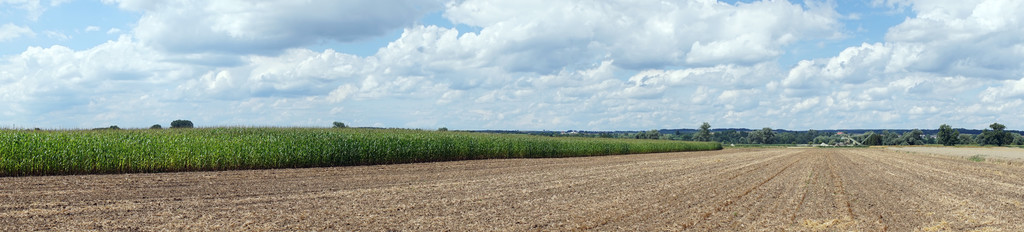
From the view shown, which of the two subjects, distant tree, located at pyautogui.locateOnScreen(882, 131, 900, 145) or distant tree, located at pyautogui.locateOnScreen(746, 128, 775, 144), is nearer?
distant tree, located at pyautogui.locateOnScreen(882, 131, 900, 145)

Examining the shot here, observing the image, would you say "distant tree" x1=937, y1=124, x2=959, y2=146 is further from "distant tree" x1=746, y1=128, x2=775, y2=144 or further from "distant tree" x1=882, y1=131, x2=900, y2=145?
"distant tree" x1=746, y1=128, x2=775, y2=144

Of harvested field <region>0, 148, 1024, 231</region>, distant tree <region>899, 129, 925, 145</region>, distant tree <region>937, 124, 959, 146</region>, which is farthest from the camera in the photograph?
distant tree <region>899, 129, 925, 145</region>

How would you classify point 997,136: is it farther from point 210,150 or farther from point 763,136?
point 210,150

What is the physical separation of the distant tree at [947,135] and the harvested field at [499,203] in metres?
151

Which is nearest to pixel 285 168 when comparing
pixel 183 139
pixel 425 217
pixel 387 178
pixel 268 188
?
pixel 183 139

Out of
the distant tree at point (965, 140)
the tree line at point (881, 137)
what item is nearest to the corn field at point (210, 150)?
the tree line at point (881, 137)

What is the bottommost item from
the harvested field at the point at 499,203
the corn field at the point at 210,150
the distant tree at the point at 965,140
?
the harvested field at the point at 499,203

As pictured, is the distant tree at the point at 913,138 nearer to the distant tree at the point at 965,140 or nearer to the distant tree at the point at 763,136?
the distant tree at the point at 965,140

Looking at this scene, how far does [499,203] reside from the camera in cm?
1188

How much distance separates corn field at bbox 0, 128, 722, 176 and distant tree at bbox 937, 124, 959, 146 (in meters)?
146

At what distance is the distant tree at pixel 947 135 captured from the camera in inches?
5689

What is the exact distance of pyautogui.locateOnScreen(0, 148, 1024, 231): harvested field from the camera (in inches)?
379

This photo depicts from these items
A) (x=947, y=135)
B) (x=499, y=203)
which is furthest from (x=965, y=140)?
(x=499, y=203)

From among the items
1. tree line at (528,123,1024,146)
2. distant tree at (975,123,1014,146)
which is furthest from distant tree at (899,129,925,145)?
distant tree at (975,123,1014,146)
